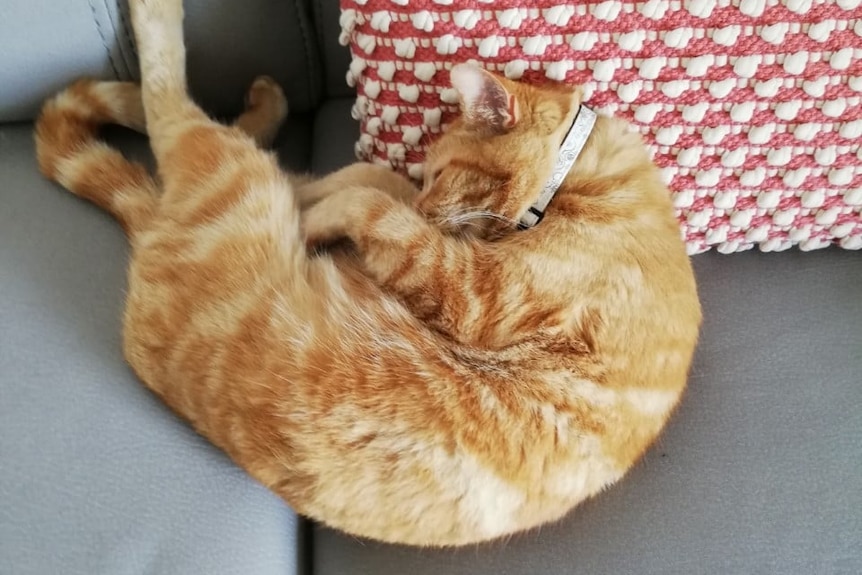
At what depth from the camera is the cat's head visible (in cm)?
92

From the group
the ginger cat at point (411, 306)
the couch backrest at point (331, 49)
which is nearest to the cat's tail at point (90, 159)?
the ginger cat at point (411, 306)

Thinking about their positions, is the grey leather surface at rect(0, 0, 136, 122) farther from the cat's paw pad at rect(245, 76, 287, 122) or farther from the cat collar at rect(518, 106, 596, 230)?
the cat collar at rect(518, 106, 596, 230)

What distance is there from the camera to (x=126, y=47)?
1085 mm

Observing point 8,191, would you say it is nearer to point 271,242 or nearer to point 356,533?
point 271,242

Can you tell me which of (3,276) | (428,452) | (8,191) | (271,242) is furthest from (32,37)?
(428,452)

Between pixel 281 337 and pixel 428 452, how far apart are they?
0.24 meters

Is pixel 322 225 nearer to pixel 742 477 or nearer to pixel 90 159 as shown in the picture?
pixel 90 159

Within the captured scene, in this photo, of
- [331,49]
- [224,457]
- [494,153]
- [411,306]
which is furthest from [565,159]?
[224,457]

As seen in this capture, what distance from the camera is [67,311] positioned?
3.10 feet

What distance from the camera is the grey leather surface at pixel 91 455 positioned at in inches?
31.4

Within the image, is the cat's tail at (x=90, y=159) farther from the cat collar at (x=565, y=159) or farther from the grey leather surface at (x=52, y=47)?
the cat collar at (x=565, y=159)

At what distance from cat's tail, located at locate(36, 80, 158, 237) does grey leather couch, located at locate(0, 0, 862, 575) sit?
35 millimetres

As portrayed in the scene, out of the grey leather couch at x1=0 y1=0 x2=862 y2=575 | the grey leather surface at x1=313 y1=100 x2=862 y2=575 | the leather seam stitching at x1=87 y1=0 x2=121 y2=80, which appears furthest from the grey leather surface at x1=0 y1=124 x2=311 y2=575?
the leather seam stitching at x1=87 y1=0 x2=121 y2=80

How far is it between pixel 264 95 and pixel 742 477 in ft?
3.16
